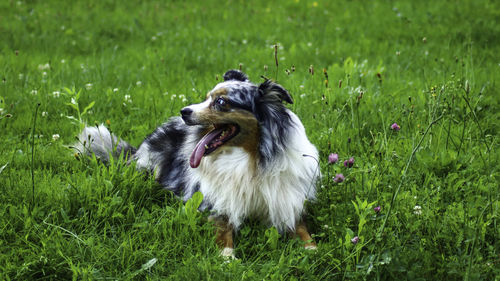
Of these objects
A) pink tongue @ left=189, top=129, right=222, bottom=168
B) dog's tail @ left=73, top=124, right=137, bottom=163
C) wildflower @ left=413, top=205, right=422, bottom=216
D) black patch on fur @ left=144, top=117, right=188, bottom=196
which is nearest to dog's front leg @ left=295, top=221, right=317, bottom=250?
A: wildflower @ left=413, top=205, right=422, bottom=216

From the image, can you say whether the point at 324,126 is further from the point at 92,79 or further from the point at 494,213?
the point at 92,79

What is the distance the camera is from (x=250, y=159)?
3.38 meters

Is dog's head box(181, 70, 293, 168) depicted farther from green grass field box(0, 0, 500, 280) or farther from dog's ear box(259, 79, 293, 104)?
green grass field box(0, 0, 500, 280)

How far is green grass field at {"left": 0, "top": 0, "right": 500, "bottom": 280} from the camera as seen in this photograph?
289 cm

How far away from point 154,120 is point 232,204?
2.07 metres

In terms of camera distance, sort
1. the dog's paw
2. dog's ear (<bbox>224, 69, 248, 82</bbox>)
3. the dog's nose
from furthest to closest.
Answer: dog's ear (<bbox>224, 69, 248, 82</bbox>) < the dog's nose < the dog's paw

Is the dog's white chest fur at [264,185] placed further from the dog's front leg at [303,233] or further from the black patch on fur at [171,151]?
the black patch on fur at [171,151]

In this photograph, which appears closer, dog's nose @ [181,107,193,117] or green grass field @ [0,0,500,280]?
green grass field @ [0,0,500,280]

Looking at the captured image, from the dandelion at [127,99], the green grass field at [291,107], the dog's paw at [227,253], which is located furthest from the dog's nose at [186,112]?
the dandelion at [127,99]

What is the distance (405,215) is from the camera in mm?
3193

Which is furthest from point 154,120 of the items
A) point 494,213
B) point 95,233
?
point 494,213

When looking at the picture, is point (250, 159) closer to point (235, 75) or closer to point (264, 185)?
point (264, 185)

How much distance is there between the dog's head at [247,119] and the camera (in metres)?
3.27

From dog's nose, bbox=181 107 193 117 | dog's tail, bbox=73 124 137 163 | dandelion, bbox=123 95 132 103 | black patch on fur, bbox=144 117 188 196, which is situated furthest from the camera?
dandelion, bbox=123 95 132 103
